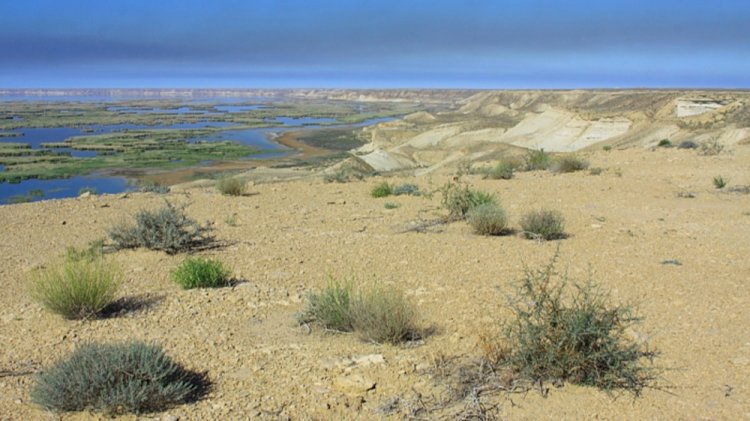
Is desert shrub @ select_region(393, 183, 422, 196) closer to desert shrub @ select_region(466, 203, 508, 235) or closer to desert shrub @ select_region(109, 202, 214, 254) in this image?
desert shrub @ select_region(466, 203, 508, 235)

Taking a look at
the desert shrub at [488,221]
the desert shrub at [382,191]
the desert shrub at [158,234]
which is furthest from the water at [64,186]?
the desert shrub at [488,221]

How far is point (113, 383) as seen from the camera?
164 inches

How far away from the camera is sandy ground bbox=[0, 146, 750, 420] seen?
4.21m

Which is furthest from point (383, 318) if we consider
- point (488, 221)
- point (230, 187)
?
point (230, 187)

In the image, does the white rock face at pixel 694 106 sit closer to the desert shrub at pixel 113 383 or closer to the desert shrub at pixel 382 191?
the desert shrub at pixel 382 191

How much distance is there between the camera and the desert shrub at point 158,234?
8.41 meters

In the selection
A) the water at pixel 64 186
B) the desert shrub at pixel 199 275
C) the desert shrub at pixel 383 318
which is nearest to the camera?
the desert shrub at pixel 383 318

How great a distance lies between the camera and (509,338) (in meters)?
4.66

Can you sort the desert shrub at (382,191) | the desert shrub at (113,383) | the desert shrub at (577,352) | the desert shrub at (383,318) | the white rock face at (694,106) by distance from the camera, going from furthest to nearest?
the white rock face at (694,106) < the desert shrub at (382,191) < the desert shrub at (383,318) < the desert shrub at (577,352) < the desert shrub at (113,383)

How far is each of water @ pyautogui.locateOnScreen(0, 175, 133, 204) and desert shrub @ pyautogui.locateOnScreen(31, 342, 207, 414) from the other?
3114cm

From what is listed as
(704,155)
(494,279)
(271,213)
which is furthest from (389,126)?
(494,279)

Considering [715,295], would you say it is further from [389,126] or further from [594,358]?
[389,126]

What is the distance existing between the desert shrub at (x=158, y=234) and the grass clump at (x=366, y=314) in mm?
3362

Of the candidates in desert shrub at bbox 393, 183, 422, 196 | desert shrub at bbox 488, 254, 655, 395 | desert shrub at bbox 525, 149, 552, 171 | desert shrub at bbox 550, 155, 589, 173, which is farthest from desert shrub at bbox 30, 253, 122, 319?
desert shrub at bbox 525, 149, 552, 171
